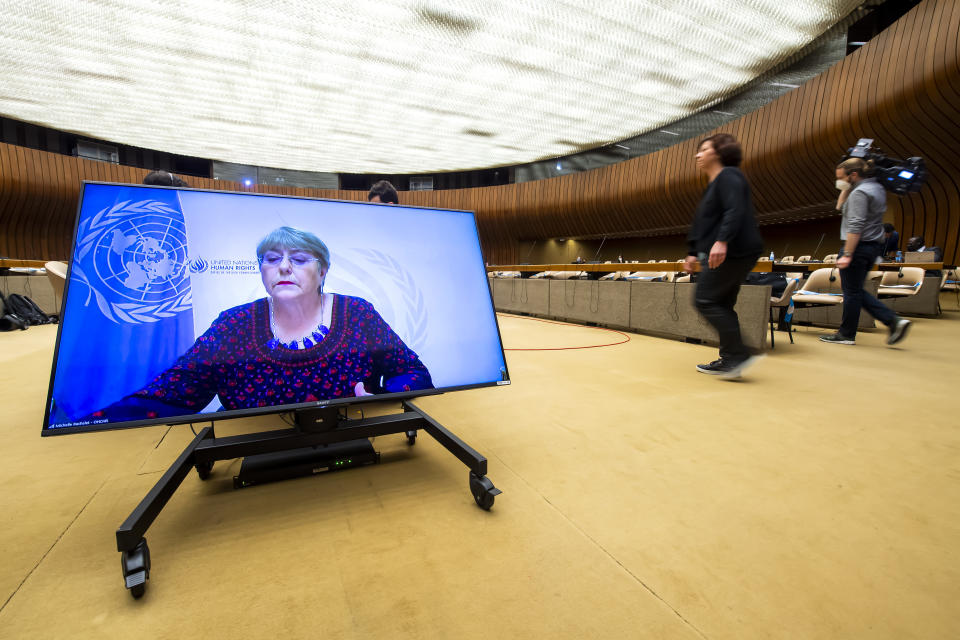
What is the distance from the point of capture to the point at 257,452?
2.86 feet

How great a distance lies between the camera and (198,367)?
823 mm

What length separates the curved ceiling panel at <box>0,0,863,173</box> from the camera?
239 inches

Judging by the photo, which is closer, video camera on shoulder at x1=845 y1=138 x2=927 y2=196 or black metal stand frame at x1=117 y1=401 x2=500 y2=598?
black metal stand frame at x1=117 y1=401 x2=500 y2=598

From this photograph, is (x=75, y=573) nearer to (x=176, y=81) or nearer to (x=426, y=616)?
(x=426, y=616)

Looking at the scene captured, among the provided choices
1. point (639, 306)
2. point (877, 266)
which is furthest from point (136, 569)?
point (877, 266)

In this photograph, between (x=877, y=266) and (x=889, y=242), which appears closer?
(x=877, y=266)

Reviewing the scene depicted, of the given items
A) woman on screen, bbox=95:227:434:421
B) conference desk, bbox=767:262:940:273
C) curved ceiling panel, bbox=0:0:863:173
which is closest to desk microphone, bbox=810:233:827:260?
curved ceiling panel, bbox=0:0:863:173

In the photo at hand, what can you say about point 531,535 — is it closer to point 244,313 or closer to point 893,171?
point 244,313

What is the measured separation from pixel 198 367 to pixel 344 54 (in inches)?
316

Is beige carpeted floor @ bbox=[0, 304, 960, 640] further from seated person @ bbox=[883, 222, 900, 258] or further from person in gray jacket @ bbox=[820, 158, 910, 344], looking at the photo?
seated person @ bbox=[883, 222, 900, 258]

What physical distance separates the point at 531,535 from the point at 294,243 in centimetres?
76

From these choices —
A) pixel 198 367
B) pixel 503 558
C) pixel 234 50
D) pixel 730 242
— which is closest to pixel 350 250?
pixel 198 367

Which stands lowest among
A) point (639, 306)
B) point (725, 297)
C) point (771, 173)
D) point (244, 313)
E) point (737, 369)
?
point (737, 369)

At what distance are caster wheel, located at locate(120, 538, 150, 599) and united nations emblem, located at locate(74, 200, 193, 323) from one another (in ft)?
1.34
